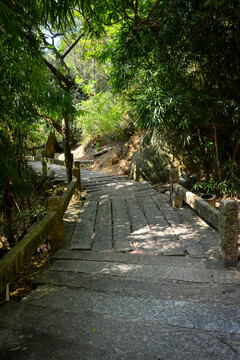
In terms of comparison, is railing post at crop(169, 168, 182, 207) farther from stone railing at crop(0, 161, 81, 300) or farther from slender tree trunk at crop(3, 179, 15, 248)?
slender tree trunk at crop(3, 179, 15, 248)

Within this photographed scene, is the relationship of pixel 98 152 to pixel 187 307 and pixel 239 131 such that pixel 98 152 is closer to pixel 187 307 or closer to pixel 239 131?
pixel 239 131

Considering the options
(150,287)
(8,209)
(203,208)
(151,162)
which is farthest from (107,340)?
(151,162)

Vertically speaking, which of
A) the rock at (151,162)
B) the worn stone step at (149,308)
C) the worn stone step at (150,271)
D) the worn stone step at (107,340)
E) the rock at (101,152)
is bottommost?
the worn stone step at (150,271)

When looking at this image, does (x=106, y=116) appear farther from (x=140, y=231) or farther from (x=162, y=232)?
(x=162, y=232)

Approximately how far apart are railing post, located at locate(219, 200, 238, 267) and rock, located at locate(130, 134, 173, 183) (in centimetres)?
436

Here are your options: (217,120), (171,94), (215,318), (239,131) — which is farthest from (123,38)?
(215,318)

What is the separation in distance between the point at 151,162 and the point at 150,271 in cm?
498

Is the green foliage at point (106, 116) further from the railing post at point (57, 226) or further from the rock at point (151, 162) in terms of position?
the railing post at point (57, 226)

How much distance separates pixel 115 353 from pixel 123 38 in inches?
209

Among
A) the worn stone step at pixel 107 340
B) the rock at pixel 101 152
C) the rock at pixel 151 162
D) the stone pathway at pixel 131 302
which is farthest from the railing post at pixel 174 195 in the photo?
the rock at pixel 101 152

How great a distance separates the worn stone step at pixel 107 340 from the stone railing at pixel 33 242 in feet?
1.18

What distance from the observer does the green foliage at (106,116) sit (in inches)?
400

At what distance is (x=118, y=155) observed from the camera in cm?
1023

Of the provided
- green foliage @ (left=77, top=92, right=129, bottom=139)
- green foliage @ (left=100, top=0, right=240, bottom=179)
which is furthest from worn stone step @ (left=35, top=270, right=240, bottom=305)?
green foliage @ (left=77, top=92, right=129, bottom=139)
